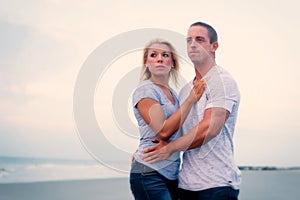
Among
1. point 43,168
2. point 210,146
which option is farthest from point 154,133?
point 43,168

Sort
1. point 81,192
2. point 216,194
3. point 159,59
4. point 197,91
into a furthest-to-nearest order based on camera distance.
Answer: point 81,192, point 159,59, point 197,91, point 216,194

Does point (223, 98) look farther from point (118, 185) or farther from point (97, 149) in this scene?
point (118, 185)

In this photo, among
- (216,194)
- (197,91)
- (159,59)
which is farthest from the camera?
(159,59)

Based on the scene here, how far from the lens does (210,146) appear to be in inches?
96.4

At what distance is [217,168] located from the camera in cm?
242

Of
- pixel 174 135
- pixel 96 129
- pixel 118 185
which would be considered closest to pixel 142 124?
pixel 174 135

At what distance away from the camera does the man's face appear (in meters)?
2.62

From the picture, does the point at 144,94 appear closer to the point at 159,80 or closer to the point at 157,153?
the point at 159,80

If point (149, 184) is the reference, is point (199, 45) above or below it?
above

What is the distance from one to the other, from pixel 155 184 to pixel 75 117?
2.17 feet

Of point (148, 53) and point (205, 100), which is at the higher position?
point (148, 53)

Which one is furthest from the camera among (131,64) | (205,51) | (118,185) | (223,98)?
(118,185)

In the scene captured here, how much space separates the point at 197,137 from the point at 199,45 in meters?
0.57

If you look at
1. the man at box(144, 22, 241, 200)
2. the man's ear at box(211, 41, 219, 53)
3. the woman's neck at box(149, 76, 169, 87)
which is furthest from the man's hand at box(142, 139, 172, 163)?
the man's ear at box(211, 41, 219, 53)
